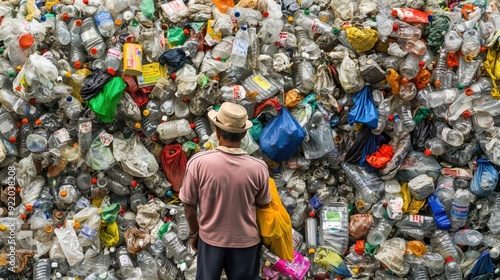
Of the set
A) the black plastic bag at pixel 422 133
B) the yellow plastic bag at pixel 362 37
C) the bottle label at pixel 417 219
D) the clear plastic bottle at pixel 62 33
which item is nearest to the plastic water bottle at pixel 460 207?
the bottle label at pixel 417 219

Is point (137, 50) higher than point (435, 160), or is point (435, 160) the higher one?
point (137, 50)

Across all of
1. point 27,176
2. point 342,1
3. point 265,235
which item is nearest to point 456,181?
point 342,1

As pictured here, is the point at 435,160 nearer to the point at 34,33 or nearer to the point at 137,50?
the point at 137,50

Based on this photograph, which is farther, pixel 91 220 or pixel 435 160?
pixel 435 160

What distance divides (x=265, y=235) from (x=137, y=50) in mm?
2233

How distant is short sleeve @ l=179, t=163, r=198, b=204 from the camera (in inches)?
128

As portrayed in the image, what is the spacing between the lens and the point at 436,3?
5.19m

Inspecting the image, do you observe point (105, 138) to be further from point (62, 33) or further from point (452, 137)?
point (452, 137)

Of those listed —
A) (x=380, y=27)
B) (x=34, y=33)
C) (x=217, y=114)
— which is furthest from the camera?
(x=380, y=27)

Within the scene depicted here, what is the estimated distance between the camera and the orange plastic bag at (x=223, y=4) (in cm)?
515

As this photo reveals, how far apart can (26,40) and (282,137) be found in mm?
2362

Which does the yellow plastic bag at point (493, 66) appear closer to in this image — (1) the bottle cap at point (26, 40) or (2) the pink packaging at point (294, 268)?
(2) the pink packaging at point (294, 268)

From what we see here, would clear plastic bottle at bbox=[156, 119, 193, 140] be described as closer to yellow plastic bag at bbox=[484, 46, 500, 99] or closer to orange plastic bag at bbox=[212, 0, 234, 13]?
orange plastic bag at bbox=[212, 0, 234, 13]

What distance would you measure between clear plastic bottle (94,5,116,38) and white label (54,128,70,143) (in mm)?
933
